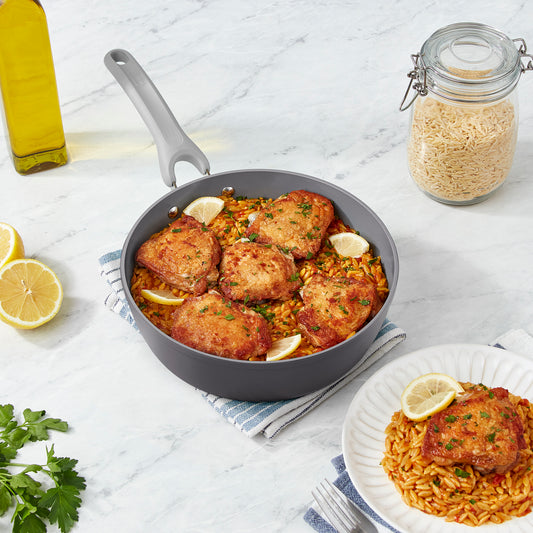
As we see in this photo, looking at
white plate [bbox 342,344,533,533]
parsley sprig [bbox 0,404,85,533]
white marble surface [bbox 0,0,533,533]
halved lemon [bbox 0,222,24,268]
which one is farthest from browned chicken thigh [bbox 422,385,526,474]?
halved lemon [bbox 0,222,24,268]

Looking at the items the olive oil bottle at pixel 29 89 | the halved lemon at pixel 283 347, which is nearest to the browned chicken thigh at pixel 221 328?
the halved lemon at pixel 283 347

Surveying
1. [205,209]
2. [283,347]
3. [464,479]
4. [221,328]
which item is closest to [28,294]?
[205,209]

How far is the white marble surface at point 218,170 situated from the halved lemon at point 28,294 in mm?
95

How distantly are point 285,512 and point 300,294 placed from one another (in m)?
0.71

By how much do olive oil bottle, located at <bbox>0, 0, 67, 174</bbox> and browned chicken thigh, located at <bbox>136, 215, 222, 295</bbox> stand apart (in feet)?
2.94

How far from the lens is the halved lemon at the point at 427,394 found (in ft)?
8.09

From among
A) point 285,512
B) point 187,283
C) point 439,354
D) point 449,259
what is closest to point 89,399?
point 187,283

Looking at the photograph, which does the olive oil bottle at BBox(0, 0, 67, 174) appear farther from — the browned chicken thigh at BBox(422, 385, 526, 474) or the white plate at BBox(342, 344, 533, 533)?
the browned chicken thigh at BBox(422, 385, 526, 474)

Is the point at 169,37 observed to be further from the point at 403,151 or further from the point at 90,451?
the point at 90,451

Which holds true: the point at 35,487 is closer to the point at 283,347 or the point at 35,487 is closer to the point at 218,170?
the point at 283,347

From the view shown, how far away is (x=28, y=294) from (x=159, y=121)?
0.84 meters

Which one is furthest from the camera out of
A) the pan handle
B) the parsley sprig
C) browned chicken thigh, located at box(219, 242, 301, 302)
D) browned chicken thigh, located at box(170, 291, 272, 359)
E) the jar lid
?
the pan handle

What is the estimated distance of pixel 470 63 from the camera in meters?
3.05

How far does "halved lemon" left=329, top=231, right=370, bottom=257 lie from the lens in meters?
2.91
